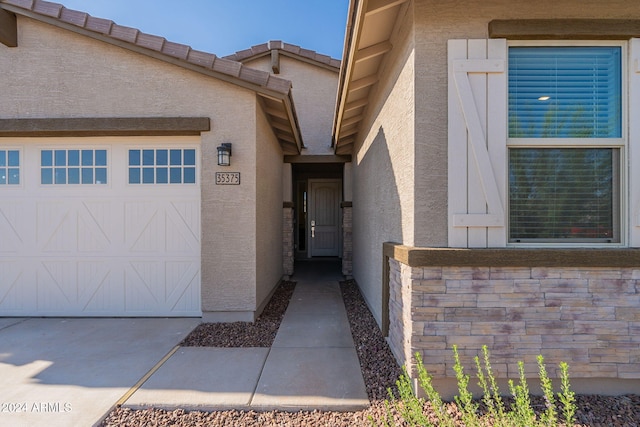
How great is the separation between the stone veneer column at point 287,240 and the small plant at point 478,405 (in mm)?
5036

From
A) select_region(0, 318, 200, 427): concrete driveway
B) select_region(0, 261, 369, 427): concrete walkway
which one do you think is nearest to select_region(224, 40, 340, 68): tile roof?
select_region(0, 261, 369, 427): concrete walkway

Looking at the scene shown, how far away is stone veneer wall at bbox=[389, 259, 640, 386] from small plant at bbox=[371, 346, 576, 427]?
0.54 ft

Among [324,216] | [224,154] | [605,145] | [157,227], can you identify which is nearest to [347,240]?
[324,216]

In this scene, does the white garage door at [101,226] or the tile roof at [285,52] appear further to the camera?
the tile roof at [285,52]

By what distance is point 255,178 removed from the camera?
4.44m

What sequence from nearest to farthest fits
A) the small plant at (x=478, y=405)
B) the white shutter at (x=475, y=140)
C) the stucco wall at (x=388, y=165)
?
the small plant at (x=478, y=405), the white shutter at (x=475, y=140), the stucco wall at (x=388, y=165)

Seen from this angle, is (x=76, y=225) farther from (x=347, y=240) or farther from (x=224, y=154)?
(x=347, y=240)

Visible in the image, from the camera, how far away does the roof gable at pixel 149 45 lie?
4207 millimetres

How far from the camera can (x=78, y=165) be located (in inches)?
184

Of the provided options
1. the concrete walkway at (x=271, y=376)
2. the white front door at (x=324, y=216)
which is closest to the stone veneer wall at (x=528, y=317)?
the concrete walkway at (x=271, y=376)

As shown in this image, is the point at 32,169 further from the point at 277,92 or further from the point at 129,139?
the point at 277,92

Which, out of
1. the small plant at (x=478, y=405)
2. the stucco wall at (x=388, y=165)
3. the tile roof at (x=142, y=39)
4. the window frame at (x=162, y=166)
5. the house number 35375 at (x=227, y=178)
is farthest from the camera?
the window frame at (x=162, y=166)

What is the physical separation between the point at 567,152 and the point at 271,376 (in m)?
3.44

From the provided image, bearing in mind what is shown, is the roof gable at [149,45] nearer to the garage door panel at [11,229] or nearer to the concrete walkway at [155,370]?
the garage door panel at [11,229]
